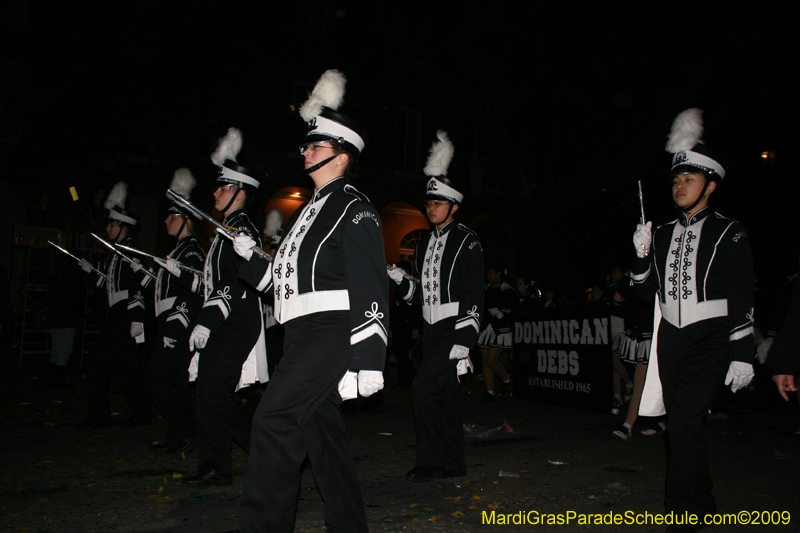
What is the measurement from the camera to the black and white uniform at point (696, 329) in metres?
3.76

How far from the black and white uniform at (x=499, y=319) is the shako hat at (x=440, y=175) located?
4921 millimetres

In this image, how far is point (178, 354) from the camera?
18.7 feet

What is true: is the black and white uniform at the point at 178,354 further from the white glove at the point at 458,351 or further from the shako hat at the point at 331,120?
the shako hat at the point at 331,120

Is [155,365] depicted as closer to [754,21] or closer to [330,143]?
[330,143]

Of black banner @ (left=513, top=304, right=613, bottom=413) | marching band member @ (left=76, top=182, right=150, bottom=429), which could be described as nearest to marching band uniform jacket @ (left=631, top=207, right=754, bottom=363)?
black banner @ (left=513, top=304, right=613, bottom=413)

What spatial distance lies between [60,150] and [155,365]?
12.8 metres

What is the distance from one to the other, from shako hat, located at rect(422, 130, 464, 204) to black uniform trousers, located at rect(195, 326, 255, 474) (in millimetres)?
2033

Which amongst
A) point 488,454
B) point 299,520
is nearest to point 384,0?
point 488,454

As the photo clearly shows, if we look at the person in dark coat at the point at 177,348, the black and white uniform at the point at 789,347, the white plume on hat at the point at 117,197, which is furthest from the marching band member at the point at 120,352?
the black and white uniform at the point at 789,347

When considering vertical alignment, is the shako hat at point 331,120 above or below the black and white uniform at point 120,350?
above

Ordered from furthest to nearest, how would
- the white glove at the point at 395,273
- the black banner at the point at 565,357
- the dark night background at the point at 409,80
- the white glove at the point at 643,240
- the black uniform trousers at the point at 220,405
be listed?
the dark night background at the point at 409,80 → the black banner at the point at 565,357 → the white glove at the point at 395,273 → the black uniform trousers at the point at 220,405 → the white glove at the point at 643,240

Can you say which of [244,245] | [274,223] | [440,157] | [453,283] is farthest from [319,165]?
[274,223]

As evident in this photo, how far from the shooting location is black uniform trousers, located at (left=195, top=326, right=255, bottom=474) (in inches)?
187

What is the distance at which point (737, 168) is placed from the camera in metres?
21.6
